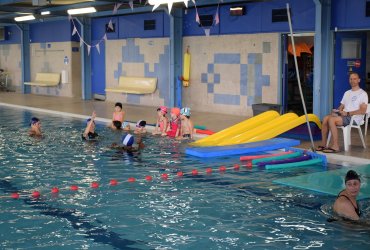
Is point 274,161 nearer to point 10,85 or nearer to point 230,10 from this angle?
point 230,10

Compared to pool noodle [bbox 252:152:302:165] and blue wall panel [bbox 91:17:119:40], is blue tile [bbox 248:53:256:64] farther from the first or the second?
blue wall panel [bbox 91:17:119:40]

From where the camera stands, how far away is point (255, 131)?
35.6 ft

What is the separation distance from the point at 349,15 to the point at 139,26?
8560 mm

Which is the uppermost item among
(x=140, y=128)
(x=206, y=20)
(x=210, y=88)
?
(x=206, y=20)

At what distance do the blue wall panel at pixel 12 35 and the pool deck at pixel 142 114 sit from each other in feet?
17.1

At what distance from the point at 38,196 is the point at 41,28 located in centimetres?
1870

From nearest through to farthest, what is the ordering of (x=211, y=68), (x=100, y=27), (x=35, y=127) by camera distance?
(x=35, y=127) → (x=211, y=68) → (x=100, y=27)

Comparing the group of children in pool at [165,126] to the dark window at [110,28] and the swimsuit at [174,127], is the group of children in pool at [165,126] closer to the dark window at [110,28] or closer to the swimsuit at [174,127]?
the swimsuit at [174,127]

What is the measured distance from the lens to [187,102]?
56.6 ft

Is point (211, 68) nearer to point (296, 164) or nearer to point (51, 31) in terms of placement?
point (296, 164)

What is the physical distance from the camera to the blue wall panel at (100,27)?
2008cm

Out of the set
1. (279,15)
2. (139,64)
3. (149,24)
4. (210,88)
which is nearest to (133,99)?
(139,64)

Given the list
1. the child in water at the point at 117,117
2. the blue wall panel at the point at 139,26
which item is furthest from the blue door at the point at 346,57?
the blue wall panel at the point at 139,26

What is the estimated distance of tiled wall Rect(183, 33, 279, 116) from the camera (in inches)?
577
